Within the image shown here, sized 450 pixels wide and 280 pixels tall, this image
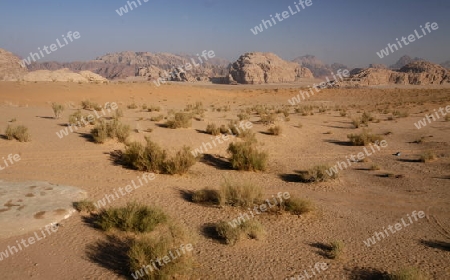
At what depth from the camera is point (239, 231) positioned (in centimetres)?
544

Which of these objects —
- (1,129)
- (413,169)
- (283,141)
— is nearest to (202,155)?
(283,141)

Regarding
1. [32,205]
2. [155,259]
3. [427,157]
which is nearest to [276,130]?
[427,157]

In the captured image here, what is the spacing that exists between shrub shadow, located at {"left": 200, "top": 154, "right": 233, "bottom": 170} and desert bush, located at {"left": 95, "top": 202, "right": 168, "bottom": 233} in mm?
4411

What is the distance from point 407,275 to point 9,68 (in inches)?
2658

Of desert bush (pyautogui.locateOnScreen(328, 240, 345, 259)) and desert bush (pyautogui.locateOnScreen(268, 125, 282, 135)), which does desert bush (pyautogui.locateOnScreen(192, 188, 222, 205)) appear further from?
desert bush (pyautogui.locateOnScreen(268, 125, 282, 135))

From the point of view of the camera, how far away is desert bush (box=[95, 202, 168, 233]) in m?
5.46

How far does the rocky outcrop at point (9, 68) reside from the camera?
54.1m

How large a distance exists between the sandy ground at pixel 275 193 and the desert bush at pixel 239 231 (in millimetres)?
132

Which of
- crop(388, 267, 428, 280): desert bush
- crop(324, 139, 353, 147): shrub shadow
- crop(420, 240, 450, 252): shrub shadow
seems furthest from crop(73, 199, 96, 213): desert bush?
crop(324, 139, 353, 147): shrub shadow

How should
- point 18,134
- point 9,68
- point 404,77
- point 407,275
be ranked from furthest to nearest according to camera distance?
point 404,77
point 9,68
point 18,134
point 407,275

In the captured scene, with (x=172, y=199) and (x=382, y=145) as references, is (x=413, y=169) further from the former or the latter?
(x=172, y=199)

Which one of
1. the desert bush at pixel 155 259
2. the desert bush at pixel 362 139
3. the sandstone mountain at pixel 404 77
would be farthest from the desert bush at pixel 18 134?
the sandstone mountain at pixel 404 77

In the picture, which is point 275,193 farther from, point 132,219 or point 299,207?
point 132,219

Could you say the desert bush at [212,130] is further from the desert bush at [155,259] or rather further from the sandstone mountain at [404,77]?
the sandstone mountain at [404,77]
